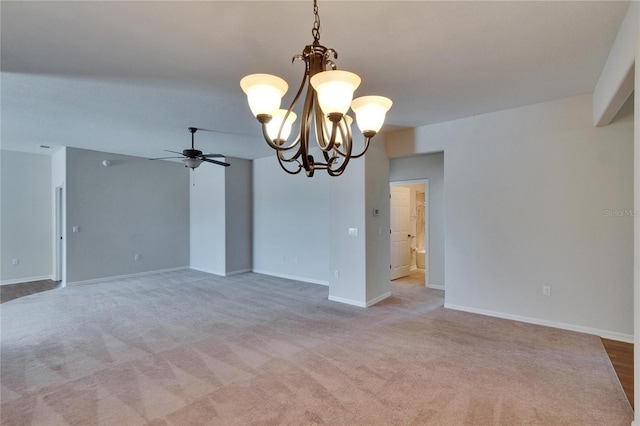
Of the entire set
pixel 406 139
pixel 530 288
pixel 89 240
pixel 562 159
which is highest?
pixel 406 139

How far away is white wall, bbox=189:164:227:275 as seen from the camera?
7.09 metres

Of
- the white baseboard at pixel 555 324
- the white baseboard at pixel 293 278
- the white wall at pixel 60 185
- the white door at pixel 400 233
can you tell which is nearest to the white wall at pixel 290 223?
the white baseboard at pixel 293 278

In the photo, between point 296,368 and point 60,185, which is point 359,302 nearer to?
point 296,368

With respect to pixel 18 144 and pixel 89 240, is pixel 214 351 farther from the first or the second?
pixel 18 144

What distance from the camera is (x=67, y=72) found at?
9.25 ft

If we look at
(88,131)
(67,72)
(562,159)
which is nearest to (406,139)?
(562,159)

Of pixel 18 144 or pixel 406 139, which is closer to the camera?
pixel 406 139

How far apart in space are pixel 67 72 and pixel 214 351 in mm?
3021

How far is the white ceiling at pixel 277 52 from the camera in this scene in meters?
1.99

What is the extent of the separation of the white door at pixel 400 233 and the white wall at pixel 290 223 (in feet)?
4.84

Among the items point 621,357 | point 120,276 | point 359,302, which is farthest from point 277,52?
point 120,276

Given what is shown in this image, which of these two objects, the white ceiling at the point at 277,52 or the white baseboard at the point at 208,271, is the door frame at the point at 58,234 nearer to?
the white baseboard at the point at 208,271

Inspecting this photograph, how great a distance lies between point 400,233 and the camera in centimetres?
671

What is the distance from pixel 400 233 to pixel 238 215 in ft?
12.4
